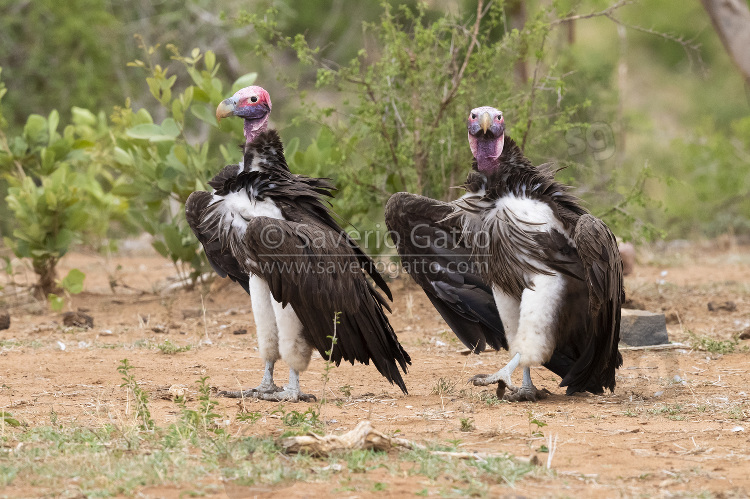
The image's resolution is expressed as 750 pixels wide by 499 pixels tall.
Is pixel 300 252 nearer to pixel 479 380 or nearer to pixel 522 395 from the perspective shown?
pixel 479 380

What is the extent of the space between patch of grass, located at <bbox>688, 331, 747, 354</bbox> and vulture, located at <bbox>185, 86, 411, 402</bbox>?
246 cm

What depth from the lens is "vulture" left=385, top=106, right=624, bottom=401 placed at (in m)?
4.62

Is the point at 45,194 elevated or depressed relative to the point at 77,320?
elevated

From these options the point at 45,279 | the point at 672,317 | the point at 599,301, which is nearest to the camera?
the point at 599,301

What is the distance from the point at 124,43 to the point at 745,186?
10071 millimetres

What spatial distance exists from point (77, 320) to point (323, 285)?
128 inches

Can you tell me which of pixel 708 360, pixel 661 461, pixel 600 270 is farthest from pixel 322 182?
pixel 708 360

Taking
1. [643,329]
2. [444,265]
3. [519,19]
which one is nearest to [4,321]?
[444,265]

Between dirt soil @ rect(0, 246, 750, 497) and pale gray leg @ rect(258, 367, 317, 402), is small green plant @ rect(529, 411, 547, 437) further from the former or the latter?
pale gray leg @ rect(258, 367, 317, 402)

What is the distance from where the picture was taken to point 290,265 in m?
4.36

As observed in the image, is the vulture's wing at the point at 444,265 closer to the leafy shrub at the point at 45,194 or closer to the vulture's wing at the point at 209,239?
the vulture's wing at the point at 209,239

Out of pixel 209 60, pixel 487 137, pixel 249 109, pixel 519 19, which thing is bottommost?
pixel 487 137

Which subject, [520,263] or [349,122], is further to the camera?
[349,122]

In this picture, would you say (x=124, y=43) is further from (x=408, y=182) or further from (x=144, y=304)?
(x=408, y=182)
